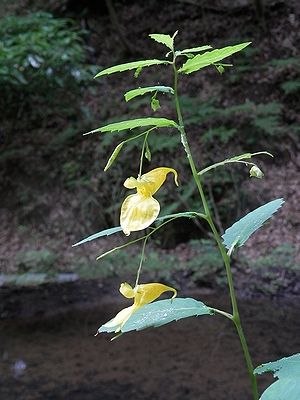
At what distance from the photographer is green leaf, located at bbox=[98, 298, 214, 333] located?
67 centimetres

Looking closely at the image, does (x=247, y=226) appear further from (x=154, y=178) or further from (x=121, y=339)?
(x=121, y=339)

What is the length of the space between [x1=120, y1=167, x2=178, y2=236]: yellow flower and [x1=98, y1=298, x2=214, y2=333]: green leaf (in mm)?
192

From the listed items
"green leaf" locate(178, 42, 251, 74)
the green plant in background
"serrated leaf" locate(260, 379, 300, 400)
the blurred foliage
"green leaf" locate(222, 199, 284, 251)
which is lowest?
the blurred foliage

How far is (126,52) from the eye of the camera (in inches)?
323

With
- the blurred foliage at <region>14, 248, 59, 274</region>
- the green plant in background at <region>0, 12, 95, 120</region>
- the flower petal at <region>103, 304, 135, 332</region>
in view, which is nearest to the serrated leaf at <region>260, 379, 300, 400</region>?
the flower petal at <region>103, 304, 135, 332</region>

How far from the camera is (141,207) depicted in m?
0.55

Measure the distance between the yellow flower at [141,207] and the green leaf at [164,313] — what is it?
192 mm

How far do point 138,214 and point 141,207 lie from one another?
0.03ft

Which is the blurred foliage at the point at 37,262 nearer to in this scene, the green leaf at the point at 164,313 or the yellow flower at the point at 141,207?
the green leaf at the point at 164,313

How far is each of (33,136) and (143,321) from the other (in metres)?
6.94

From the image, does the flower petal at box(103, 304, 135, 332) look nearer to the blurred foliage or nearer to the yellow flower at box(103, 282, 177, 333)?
the yellow flower at box(103, 282, 177, 333)

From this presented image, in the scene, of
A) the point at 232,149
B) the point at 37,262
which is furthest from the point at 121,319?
the point at 232,149

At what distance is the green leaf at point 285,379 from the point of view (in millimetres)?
622

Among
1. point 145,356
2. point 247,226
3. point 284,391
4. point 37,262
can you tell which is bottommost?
point 37,262
